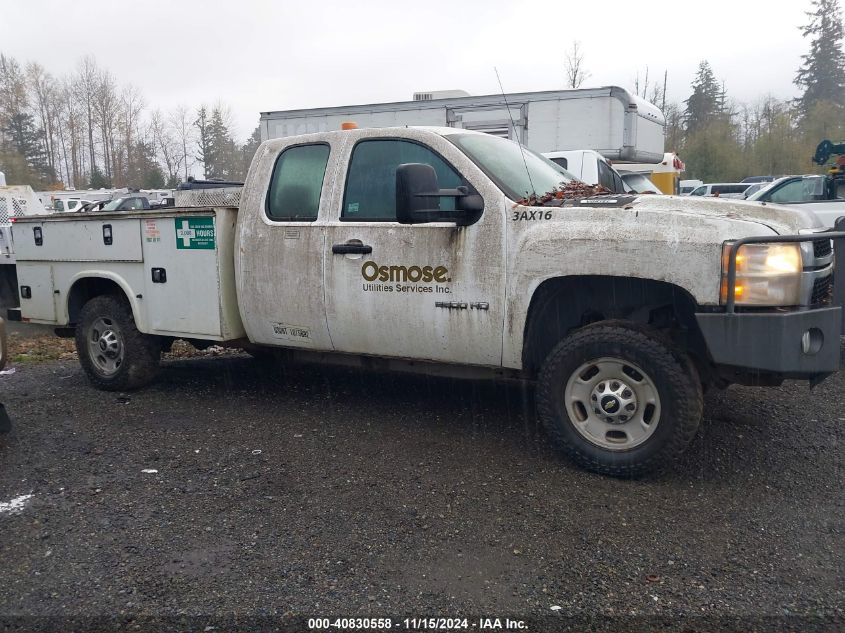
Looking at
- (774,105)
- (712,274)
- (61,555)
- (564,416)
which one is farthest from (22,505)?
(774,105)

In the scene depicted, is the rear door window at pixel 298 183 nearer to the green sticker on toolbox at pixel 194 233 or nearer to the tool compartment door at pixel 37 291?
the green sticker on toolbox at pixel 194 233

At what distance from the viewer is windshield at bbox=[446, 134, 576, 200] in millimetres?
4539

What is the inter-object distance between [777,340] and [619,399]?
0.85m

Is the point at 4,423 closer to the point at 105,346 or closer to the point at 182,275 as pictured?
the point at 105,346

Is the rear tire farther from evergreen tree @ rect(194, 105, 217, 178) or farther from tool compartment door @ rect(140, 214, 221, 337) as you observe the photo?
evergreen tree @ rect(194, 105, 217, 178)

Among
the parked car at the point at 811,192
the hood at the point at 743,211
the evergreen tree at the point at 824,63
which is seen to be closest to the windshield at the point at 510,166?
the hood at the point at 743,211

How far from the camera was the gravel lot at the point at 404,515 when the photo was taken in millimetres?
2924

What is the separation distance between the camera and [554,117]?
1211 cm

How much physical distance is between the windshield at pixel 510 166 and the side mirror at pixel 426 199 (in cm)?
26

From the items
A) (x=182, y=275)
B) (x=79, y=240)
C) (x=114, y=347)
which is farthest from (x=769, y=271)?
(x=79, y=240)

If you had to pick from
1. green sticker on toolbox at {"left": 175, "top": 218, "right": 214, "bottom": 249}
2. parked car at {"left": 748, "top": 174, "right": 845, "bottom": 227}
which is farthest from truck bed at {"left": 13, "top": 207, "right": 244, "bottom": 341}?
parked car at {"left": 748, "top": 174, "right": 845, "bottom": 227}

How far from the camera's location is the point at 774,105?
5297cm

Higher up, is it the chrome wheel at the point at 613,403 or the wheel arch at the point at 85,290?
the wheel arch at the point at 85,290

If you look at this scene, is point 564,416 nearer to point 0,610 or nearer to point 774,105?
point 0,610
